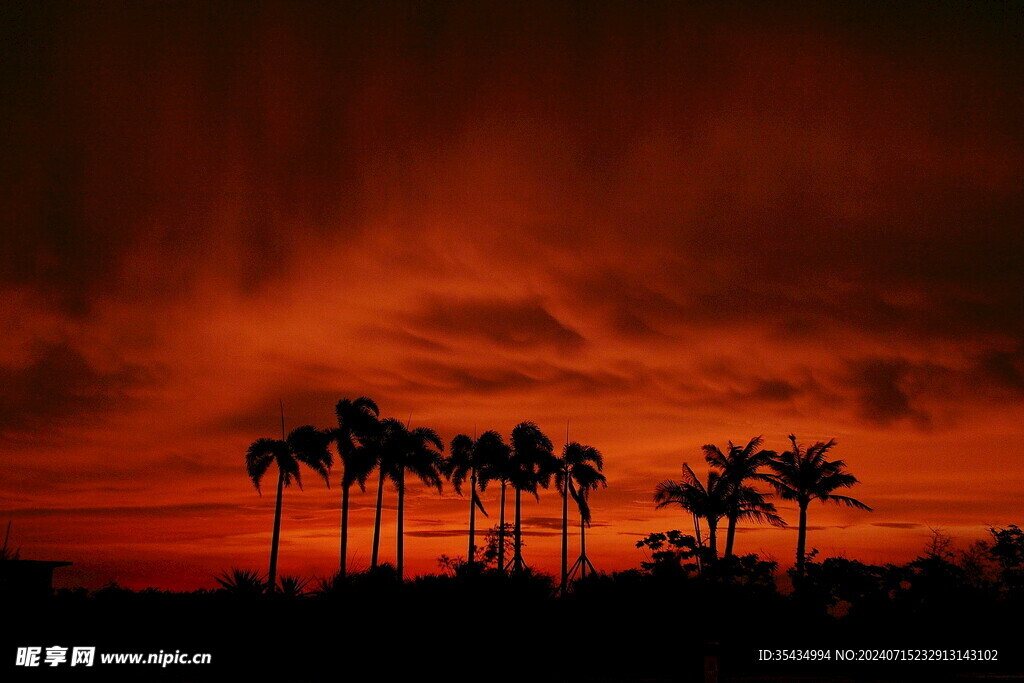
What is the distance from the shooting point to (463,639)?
28891 mm

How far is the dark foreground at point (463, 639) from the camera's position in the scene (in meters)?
26.4

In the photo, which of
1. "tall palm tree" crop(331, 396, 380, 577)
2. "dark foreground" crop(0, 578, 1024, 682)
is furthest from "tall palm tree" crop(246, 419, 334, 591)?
"dark foreground" crop(0, 578, 1024, 682)

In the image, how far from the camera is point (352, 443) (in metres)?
57.3

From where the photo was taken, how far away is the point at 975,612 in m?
39.7

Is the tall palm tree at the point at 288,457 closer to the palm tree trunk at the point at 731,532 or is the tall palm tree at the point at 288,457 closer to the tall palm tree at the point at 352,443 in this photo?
the tall palm tree at the point at 352,443

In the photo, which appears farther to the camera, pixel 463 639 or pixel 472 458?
pixel 472 458

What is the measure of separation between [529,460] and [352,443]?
1395 centimetres

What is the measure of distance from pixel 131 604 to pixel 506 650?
42.8 ft

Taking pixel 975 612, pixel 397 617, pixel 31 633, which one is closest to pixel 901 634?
pixel 975 612

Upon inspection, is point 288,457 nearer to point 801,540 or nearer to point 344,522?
point 344,522

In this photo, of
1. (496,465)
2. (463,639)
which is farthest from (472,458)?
(463,639)

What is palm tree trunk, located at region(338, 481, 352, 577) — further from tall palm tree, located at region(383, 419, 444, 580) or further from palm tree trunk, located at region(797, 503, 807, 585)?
palm tree trunk, located at region(797, 503, 807, 585)

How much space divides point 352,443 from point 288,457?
14.7 ft

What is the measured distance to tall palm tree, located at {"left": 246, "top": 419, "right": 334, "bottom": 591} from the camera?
178ft
